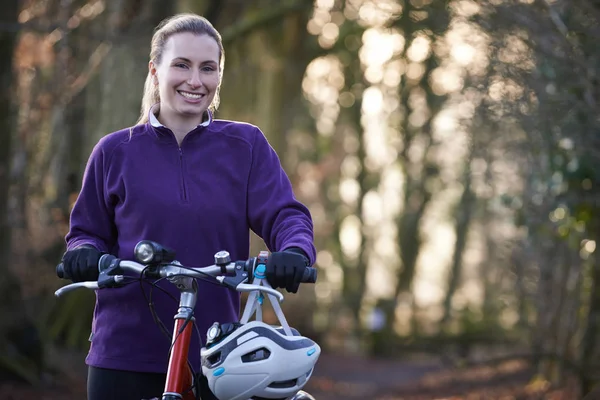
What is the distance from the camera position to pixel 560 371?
10727 millimetres

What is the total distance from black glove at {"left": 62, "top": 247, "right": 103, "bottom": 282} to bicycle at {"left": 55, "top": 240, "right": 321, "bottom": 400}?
1.1 inches

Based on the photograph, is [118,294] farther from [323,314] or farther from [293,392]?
[323,314]

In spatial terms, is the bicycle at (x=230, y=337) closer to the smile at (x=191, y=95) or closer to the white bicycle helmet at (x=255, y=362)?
the white bicycle helmet at (x=255, y=362)

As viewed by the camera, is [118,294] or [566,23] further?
[566,23]

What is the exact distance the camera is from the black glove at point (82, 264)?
10.5 ft

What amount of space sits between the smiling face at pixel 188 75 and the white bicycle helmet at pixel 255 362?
0.97 metres

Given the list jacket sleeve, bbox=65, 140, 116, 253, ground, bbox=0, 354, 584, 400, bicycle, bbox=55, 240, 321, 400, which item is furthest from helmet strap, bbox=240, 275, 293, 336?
ground, bbox=0, 354, 584, 400

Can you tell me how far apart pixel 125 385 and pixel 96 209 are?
64 centimetres

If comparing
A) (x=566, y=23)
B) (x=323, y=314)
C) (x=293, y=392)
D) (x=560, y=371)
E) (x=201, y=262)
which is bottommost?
(x=323, y=314)

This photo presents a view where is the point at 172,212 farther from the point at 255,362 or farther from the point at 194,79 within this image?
the point at 255,362

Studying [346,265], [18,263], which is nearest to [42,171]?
[18,263]

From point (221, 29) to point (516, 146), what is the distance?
561 cm

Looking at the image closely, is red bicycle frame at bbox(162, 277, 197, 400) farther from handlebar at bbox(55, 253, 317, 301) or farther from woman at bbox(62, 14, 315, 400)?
woman at bbox(62, 14, 315, 400)

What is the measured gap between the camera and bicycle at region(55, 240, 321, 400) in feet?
9.57
